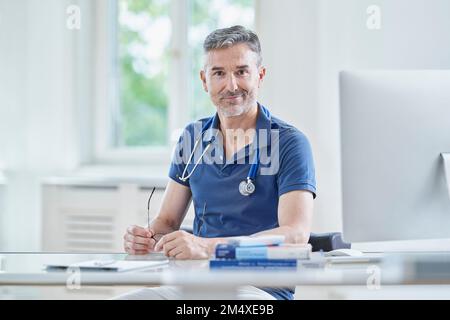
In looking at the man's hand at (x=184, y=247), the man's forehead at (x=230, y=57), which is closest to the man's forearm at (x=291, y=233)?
the man's hand at (x=184, y=247)

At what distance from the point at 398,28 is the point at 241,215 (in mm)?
1552

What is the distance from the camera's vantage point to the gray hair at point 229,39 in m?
1.90

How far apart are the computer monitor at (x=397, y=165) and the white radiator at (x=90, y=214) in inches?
80.8

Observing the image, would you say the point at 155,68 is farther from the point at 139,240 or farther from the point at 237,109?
the point at 139,240

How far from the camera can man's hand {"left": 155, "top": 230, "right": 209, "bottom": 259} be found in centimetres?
138

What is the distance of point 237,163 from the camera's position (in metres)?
1.89

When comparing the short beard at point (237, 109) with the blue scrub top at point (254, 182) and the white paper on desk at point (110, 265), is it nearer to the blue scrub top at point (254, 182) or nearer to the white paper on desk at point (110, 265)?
the blue scrub top at point (254, 182)

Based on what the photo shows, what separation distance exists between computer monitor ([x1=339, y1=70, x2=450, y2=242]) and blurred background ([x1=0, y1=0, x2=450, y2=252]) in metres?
1.65

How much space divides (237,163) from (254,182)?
8 centimetres

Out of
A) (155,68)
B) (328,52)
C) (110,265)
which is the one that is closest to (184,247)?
(110,265)

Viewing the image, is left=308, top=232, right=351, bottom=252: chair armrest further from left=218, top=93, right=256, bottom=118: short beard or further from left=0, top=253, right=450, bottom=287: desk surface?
left=0, top=253, right=450, bottom=287: desk surface

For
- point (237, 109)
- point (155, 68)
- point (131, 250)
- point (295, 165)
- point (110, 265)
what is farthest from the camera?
point (155, 68)

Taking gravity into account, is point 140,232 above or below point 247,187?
below

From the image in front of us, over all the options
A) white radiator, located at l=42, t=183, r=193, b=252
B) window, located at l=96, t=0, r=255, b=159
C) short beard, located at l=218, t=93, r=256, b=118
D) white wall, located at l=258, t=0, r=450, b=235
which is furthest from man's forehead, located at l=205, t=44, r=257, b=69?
window, located at l=96, t=0, r=255, b=159
